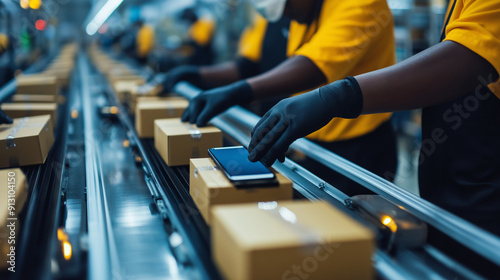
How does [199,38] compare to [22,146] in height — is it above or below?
above

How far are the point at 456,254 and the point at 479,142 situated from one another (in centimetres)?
41

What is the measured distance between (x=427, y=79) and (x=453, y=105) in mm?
264

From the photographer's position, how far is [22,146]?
4.15 feet

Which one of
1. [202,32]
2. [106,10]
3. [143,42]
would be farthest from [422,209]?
[143,42]

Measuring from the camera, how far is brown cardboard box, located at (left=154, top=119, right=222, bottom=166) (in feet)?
4.31

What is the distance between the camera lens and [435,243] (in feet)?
3.17

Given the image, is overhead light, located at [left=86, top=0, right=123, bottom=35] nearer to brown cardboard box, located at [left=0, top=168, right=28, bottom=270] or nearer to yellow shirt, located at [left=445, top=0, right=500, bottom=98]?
brown cardboard box, located at [left=0, top=168, right=28, bottom=270]

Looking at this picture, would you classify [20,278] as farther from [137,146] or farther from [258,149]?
[137,146]

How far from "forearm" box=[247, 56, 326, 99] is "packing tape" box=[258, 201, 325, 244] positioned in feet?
2.90

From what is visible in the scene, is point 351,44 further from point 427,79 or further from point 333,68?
point 427,79

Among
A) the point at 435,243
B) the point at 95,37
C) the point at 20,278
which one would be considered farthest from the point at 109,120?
the point at 95,37

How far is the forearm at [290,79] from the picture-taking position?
1568 mm

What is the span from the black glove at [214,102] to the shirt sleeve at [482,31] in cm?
83

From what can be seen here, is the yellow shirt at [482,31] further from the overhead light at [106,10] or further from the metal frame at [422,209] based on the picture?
the overhead light at [106,10]
